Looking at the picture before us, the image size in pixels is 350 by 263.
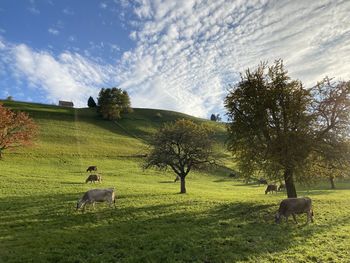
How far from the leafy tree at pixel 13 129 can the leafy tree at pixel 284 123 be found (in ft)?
153

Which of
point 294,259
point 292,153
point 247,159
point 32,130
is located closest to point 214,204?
point 247,159

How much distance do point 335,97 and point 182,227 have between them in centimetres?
1816

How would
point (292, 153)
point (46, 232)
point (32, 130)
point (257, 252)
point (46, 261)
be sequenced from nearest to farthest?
point (46, 261), point (257, 252), point (46, 232), point (292, 153), point (32, 130)

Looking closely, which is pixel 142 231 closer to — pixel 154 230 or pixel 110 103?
pixel 154 230

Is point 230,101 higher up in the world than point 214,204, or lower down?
higher up

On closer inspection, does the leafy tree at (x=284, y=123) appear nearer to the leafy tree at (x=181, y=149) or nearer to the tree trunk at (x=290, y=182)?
the tree trunk at (x=290, y=182)

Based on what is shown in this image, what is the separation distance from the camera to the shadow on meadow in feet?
50.4

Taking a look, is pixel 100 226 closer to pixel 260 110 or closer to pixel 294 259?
pixel 294 259

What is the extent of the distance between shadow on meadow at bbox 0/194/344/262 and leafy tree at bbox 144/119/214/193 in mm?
10489

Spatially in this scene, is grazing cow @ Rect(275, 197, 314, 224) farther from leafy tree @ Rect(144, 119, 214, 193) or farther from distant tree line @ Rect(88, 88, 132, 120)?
distant tree line @ Rect(88, 88, 132, 120)

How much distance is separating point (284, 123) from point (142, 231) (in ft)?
55.1

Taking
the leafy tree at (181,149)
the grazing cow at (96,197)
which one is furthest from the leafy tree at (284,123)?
the grazing cow at (96,197)

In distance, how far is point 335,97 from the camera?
95.1 ft

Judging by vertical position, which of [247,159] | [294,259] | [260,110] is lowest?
[294,259]
